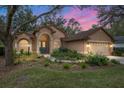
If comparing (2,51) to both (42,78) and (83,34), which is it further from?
(42,78)

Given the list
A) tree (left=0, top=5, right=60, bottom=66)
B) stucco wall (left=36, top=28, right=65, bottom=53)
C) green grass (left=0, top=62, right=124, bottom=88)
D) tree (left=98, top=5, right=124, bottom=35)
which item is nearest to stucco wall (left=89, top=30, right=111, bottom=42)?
tree (left=98, top=5, right=124, bottom=35)

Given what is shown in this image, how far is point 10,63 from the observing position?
13633mm

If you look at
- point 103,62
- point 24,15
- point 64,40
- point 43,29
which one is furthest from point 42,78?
point 43,29

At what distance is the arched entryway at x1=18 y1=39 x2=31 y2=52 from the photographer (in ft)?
60.7

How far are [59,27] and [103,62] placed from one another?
32.5 ft

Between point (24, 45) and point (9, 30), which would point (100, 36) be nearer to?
point (9, 30)

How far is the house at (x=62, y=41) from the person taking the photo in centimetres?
1567

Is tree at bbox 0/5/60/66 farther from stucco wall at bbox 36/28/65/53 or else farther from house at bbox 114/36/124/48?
house at bbox 114/36/124/48

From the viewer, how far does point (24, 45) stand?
768 inches

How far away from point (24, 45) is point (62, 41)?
3.38m

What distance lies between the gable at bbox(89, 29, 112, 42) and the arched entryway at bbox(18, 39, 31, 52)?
5.68m

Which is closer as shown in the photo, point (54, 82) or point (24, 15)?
point (54, 82)

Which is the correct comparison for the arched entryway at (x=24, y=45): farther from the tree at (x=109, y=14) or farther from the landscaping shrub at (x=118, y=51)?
the landscaping shrub at (x=118, y=51)
